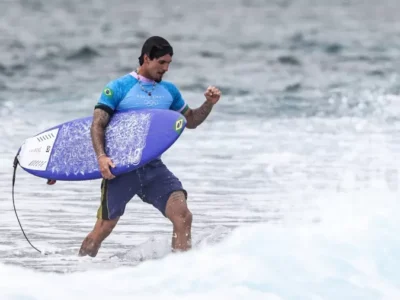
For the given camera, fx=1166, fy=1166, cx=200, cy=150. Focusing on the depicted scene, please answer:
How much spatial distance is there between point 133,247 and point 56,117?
10334 mm

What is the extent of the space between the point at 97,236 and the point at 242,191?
3.39 m

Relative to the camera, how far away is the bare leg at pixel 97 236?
287 inches

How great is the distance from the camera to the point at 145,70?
7.17 metres

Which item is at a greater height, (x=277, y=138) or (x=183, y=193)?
(x=277, y=138)

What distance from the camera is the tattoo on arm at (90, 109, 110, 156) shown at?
23.3ft

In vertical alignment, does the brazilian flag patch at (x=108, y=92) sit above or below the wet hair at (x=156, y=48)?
below

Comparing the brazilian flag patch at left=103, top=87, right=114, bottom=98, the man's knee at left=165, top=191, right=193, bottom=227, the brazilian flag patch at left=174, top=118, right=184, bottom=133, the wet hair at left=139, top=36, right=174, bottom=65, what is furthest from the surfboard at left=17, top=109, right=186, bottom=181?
the wet hair at left=139, top=36, right=174, bottom=65

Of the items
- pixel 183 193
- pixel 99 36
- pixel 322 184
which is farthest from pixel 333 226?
pixel 99 36

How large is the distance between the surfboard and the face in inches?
9.4

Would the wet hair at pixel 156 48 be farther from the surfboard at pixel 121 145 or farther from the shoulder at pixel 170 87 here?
the surfboard at pixel 121 145

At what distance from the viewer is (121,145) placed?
7242 millimetres

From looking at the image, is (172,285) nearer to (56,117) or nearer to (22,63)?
(56,117)

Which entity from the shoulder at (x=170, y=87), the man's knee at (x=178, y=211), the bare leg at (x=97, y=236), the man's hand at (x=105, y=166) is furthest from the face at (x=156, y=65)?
the bare leg at (x=97, y=236)

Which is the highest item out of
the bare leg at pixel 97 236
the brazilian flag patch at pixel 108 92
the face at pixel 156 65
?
the face at pixel 156 65
